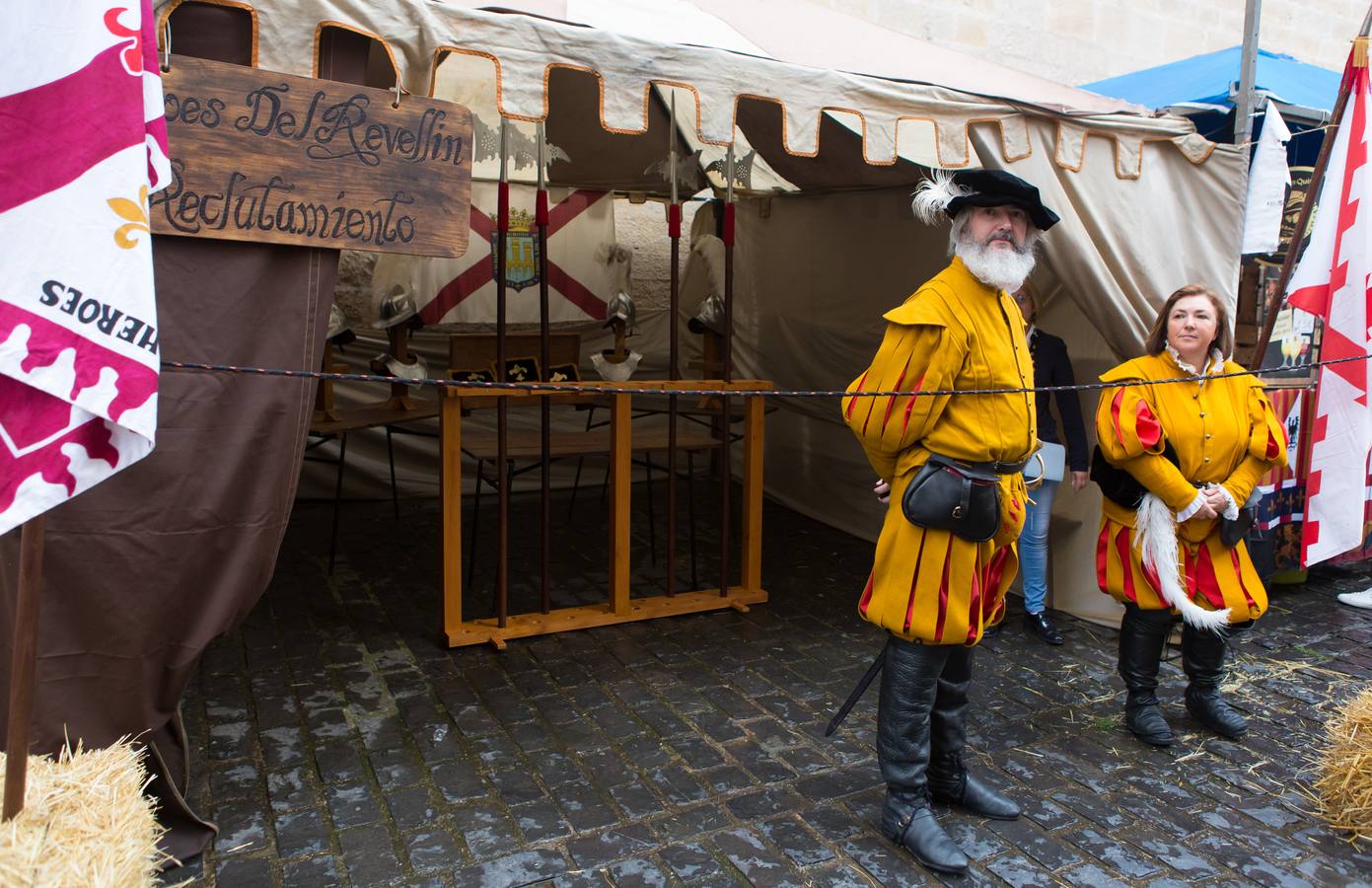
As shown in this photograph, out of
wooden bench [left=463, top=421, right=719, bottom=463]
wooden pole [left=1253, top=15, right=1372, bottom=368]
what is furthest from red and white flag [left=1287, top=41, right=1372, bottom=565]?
wooden bench [left=463, top=421, right=719, bottom=463]

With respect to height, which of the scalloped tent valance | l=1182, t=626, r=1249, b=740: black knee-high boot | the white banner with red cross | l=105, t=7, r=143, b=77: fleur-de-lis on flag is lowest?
l=1182, t=626, r=1249, b=740: black knee-high boot

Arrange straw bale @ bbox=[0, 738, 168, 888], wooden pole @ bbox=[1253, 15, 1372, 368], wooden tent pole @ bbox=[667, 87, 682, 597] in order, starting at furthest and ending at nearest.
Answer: wooden tent pole @ bbox=[667, 87, 682, 597], wooden pole @ bbox=[1253, 15, 1372, 368], straw bale @ bbox=[0, 738, 168, 888]

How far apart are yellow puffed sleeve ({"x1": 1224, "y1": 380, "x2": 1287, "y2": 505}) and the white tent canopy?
0.76m

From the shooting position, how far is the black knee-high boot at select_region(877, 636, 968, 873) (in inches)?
98.4

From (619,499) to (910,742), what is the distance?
1957 mm

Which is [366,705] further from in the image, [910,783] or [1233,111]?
[1233,111]

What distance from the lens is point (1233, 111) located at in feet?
14.5

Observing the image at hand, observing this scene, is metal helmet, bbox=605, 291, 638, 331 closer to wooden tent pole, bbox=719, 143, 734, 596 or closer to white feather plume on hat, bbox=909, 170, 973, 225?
wooden tent pole, bbox=719, 143, 734, 596

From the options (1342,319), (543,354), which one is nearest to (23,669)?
(543,354)

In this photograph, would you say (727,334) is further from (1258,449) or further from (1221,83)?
(1221,83)

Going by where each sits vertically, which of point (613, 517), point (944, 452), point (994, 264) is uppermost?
point (994, 264)

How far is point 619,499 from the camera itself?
13.9 feet

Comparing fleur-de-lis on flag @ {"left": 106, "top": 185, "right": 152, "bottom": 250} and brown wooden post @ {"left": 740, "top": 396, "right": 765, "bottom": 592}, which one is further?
brown wooden post @ {"left": 740, "top": 396, "right": 765, "bottom": 592}

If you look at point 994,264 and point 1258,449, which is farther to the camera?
point 1258,449
